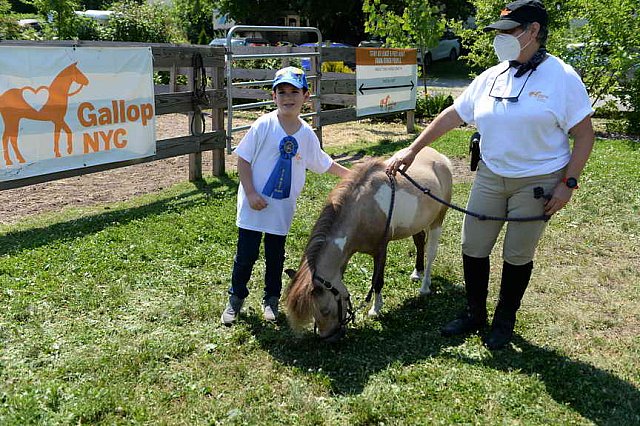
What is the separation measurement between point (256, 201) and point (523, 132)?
5.46 ft

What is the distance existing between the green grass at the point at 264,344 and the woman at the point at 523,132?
0.58 m

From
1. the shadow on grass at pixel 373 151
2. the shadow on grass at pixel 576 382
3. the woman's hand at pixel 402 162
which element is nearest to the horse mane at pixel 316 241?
the woman's hand at pixel 402 162

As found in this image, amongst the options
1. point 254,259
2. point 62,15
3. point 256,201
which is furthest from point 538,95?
point 62,15

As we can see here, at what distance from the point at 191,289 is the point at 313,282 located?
1.43 meters

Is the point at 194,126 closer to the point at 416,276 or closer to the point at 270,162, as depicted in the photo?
the point at 416,276

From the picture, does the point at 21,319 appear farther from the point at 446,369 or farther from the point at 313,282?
the point at 446,369

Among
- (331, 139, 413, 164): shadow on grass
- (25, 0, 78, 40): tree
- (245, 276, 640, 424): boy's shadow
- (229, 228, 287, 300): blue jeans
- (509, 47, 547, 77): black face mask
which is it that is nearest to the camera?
(245, 276, 640, 424): boy's shadow

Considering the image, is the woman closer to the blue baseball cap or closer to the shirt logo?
the shirt logo

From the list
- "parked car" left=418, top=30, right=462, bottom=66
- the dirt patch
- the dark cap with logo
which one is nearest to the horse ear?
the dark cap with logo

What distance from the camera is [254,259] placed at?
412cm

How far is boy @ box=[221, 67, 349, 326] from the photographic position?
12.6 ft

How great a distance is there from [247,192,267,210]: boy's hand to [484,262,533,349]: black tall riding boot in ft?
5.20

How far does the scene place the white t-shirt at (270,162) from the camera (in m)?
3.92

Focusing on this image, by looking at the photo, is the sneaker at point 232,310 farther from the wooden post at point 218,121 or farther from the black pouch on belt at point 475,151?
the wooden post at point 218,121
